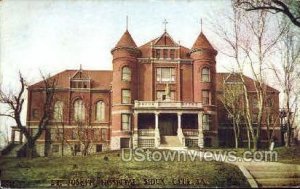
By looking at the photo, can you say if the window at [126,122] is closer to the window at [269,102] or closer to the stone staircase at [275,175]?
the window at [269,102]

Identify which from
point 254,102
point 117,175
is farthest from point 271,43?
point 117,175

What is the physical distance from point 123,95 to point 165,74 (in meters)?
2.02

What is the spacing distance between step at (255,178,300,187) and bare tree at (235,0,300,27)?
3547 millimetres

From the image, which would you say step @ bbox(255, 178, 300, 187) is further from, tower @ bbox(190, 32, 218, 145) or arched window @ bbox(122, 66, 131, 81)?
arched window @ bbox(122, 66, 131, 81)

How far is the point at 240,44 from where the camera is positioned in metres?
13.1

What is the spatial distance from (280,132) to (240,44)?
5593mm

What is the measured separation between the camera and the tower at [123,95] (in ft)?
55.9

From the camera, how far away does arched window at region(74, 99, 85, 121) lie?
14836 mm

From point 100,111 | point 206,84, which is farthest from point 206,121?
point 100,111

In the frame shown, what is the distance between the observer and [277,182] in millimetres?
9305

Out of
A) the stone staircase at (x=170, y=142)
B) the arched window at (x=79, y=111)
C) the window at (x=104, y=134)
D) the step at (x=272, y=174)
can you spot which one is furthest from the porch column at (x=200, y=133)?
the step at (x=272, y=174)

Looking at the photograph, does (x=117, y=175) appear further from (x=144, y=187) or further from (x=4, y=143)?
(x=4, y=143)

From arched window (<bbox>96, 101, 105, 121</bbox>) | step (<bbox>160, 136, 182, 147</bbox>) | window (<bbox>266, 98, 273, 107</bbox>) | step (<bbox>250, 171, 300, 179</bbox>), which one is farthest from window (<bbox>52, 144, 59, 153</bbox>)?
window (<bbox>266, 98, 273, 107</bbox>)

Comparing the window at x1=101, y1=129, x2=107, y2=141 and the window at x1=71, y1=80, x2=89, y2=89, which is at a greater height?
the window at x1=71, y1=80, x2=89, y2=89
